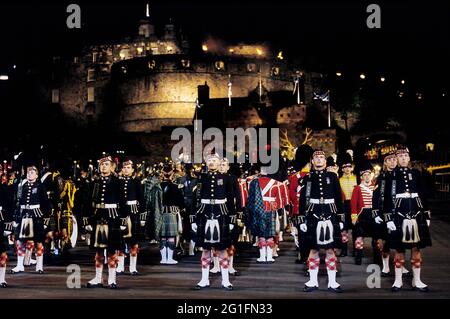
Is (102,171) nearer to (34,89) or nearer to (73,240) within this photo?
(73,240)

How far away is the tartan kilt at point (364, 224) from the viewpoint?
1359 cm

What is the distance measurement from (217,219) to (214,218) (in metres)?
0.05

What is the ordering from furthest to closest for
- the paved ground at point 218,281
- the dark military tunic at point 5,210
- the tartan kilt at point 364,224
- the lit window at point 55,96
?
1. the lit window at point 55,96
2. the tartan kilt at point 364,224
3. the dark military tunic at point 5,210
4. the paved ground at point 218,281

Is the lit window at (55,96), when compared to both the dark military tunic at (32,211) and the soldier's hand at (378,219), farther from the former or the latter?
the soldier's hand at (378,219)

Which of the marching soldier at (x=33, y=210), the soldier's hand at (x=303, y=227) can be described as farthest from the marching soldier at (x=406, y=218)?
the marching soldier at (x=33, y=210)

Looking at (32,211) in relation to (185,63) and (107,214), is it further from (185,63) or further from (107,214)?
(185,63)

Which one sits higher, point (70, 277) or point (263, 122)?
point (263, 122)

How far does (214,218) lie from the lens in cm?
1102

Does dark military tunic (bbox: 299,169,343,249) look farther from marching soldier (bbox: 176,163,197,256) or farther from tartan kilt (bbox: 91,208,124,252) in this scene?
marching soldier (bbox: 176,163,197,256)

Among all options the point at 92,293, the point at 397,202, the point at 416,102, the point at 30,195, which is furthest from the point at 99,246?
the point at 416,102

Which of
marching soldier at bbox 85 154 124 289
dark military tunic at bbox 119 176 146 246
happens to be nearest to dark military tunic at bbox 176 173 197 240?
dark military tunic at bbox 119 176 146 246

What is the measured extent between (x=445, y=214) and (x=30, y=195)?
20.7 metres

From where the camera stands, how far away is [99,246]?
35.2ft
